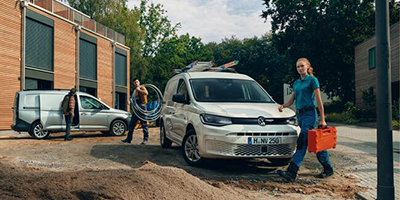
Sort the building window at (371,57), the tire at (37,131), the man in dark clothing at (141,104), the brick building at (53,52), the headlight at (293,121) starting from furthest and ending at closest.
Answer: the building window at (371,57)
the brick building at (53,52)
the tire at (37,131)
the man in dark clothing at (141,104)
the headlight at (293,121)

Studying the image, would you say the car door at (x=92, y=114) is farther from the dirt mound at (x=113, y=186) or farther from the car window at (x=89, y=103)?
the dirt mound at (x=113, y=186)

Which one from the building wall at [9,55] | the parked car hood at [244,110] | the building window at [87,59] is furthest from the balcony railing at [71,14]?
the parked car hood at [244,110]

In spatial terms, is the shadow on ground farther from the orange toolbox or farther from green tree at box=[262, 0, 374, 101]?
green tree at box=[262, 0, 374, 101]

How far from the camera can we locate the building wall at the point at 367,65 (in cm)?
2156

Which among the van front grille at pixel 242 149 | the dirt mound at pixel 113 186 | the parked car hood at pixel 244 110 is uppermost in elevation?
the parked car hood at pixel 244 110

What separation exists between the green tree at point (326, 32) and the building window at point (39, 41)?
2099 centimetres

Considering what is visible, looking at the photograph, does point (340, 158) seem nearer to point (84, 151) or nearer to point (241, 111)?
point (241, 111)

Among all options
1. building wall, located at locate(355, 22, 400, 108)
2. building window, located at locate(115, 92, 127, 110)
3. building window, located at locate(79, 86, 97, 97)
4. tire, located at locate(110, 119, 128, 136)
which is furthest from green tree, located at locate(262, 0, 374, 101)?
tire, located at locate(110, 119, 128, 136)

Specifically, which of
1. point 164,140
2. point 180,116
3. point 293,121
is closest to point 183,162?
point 180,116

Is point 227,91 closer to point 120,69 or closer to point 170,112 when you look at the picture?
point 170,112

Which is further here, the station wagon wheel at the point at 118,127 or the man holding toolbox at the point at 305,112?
the station wagon wheel at the point at 118,127

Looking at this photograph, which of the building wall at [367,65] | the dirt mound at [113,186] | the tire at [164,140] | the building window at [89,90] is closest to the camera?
the dirt mound at [113,186]

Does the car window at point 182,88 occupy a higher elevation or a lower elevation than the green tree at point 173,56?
lower

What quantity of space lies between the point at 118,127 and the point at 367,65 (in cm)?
1985
